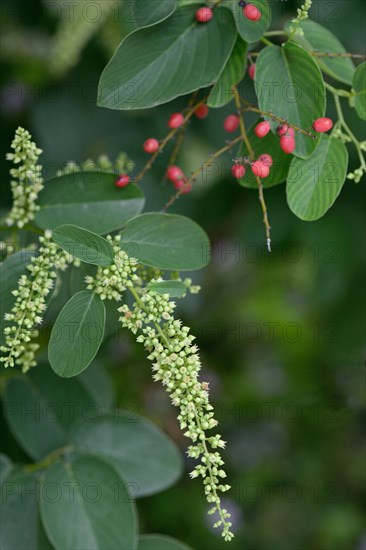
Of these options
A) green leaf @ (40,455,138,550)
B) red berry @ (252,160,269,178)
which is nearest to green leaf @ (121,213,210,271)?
red berry @ (252,160,269,178)

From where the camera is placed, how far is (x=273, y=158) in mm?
1124

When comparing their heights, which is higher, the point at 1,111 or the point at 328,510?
the point at 1,111

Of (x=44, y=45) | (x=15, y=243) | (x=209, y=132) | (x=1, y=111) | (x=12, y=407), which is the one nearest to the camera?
(x=15, y=243)

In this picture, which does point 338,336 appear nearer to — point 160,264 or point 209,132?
point 209,132

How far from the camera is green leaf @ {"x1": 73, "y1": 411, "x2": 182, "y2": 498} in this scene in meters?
1.48

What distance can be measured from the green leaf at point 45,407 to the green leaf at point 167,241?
0.54 m

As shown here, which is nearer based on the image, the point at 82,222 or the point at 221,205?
the point at 82,222

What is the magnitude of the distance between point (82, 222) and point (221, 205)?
3.03 feet

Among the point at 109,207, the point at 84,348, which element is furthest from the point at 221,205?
the point at 84,348

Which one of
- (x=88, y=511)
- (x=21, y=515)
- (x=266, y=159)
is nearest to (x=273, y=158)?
(x=266, y=159)

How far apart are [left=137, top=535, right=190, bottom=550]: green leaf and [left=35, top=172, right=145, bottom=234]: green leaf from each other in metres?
0.64

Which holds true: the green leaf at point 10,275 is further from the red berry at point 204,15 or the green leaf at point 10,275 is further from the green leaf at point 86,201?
the red berry at point 204,15

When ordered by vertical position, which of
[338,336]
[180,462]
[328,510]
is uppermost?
[180,462]

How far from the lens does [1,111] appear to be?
86.9 inches
